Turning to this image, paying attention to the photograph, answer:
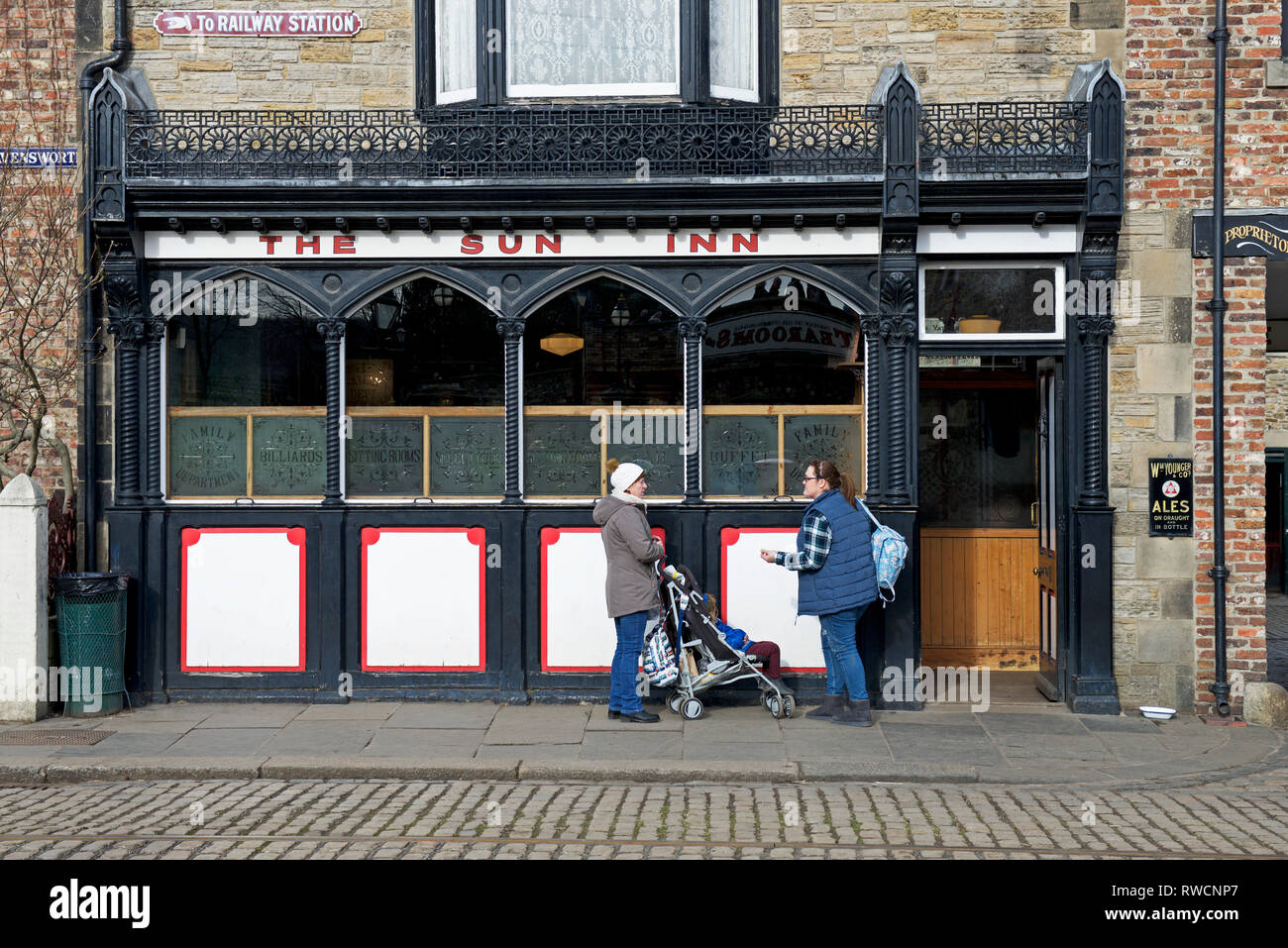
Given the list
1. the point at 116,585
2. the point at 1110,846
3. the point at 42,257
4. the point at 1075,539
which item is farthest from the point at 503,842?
the point at 42,257

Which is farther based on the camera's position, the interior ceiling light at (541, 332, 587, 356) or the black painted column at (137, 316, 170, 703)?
the interior ceiling light at (541, 332, 587, 356)

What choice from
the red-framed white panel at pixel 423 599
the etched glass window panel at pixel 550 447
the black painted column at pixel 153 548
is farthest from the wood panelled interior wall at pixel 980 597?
the black painted column at pixel 153 548

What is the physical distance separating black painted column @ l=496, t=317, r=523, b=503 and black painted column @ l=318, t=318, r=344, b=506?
1342 mm

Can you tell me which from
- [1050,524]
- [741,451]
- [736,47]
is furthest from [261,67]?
[1050,524]

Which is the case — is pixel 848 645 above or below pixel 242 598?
below

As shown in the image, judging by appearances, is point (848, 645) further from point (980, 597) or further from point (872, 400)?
point (980, 597)

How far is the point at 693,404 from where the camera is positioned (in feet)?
34.3

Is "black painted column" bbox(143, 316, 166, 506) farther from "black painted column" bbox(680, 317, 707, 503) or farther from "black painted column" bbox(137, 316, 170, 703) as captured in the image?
"black painted column" bbox(680, 317, 707, 503)

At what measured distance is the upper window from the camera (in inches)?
416

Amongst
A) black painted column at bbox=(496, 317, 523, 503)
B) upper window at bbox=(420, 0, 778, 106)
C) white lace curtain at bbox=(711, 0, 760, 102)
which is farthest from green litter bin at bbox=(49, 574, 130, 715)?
white lace curtain at bbox=(711, 0, 760, 102)

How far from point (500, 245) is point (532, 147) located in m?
0.81

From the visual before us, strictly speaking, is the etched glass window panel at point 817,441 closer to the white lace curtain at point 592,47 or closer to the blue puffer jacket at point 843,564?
the blue puffer jacket at point 843,564

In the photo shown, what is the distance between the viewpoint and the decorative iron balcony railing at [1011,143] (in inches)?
397

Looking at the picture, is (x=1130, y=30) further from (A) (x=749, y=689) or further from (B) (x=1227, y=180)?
(A) (x=749, y=689)
